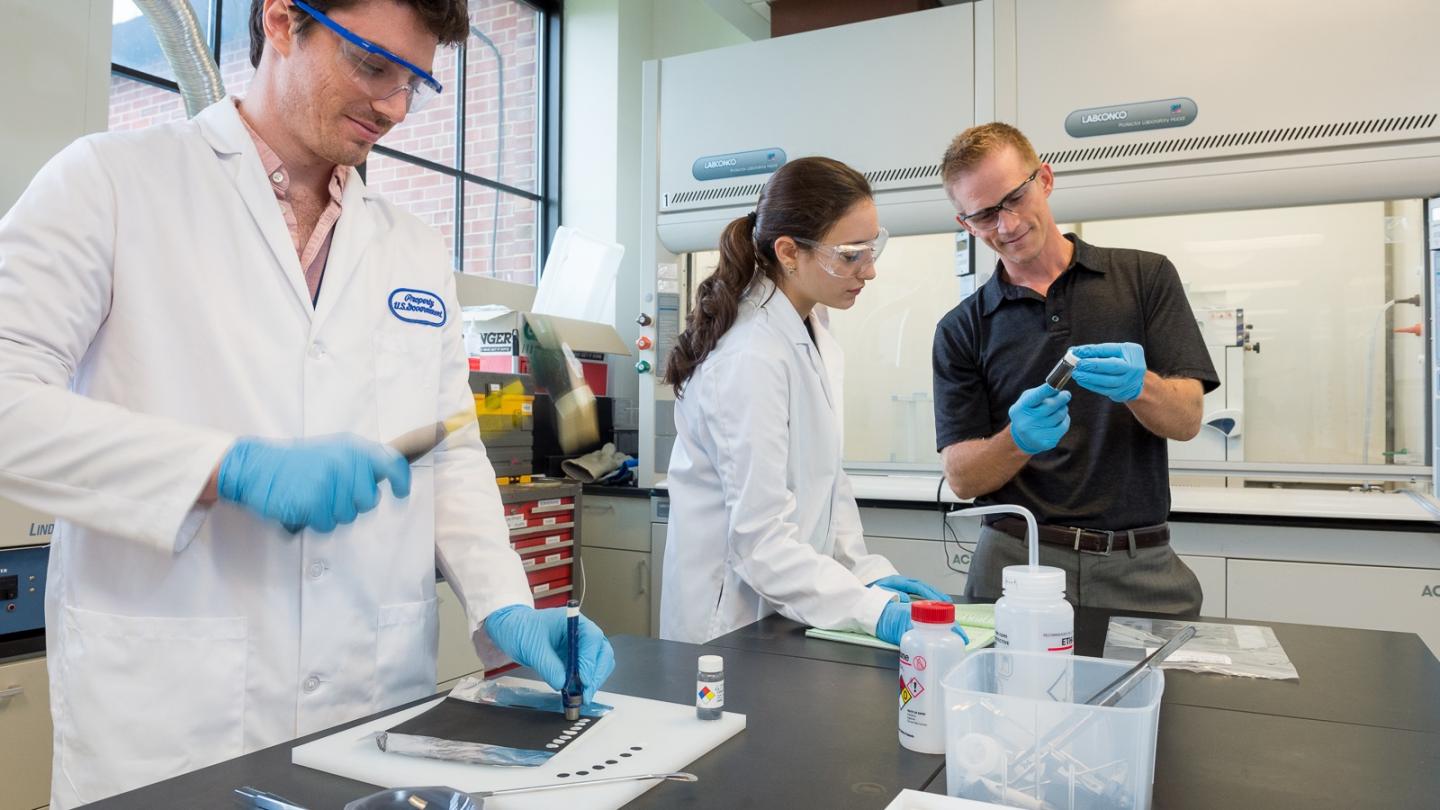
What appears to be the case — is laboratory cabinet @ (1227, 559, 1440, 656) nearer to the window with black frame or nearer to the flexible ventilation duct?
the flexible ventilation duct

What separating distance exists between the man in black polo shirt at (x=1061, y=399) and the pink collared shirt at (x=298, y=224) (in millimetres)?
1145

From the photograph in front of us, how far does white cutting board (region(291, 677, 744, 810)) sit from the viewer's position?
2.53 feet

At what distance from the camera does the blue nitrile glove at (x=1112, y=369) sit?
5.12 ft

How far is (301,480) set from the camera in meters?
0.96

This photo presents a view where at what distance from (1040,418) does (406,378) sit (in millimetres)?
1059

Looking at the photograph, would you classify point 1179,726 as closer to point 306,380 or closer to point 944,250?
point 306,380

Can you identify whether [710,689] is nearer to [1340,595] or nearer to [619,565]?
[1340,595]

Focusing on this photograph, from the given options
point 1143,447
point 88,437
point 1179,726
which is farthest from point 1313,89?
point 88,437

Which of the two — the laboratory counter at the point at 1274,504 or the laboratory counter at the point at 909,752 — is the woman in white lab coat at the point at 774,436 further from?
the laboratory counter at the point at 1274,504

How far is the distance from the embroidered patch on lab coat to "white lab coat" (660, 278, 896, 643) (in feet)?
1.64

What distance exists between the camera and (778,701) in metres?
1.07

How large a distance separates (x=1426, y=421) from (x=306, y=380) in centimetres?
307

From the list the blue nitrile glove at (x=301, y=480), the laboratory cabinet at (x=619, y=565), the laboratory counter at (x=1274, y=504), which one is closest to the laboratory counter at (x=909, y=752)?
the blue nitrile glove at (x=301, y=480)

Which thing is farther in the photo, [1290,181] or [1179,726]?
[1290,181]
